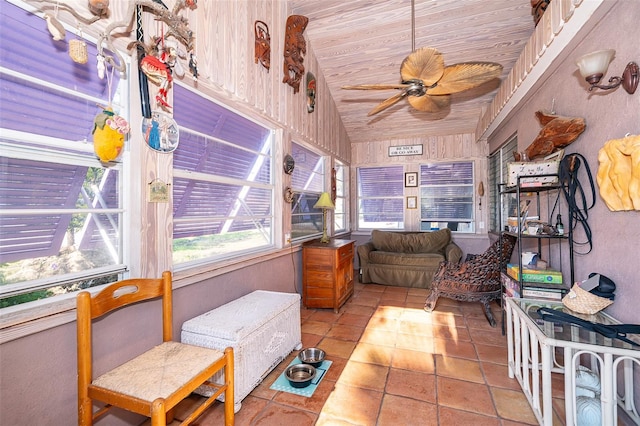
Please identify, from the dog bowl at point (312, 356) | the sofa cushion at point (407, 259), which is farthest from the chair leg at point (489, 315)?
the dog bowl at point (312, 356)

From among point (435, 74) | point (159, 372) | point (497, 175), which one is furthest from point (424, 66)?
point (497, 175)

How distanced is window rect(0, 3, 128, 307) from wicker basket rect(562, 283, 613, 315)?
2726 millimetres

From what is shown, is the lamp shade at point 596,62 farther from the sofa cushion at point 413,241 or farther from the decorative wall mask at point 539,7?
the sofa cushion at point 413,241

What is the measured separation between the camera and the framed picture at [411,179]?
5.43 metres

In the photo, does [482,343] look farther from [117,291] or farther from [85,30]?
[85,30]

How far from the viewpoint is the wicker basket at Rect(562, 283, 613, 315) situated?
166cm

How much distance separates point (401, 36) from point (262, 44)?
186 centimetres

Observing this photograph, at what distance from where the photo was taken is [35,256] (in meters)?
1.25

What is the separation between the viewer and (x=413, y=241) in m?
4.93

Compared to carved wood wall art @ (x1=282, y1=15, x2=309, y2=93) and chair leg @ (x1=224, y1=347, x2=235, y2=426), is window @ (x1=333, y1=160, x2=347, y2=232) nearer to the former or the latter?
carved wood wall art @ (x1=282, y1=15, x2=309, y2=93)

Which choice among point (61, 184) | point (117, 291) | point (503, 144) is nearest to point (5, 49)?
point (61, 184)

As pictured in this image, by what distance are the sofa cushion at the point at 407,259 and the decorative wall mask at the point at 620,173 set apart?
9.13 feet

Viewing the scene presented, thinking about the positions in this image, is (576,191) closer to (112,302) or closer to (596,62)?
(596,62)

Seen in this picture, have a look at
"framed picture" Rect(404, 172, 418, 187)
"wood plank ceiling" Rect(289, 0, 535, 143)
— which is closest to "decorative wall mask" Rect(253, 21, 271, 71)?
"wood plank ceiling" Rect(289, 0, 535, 143)
